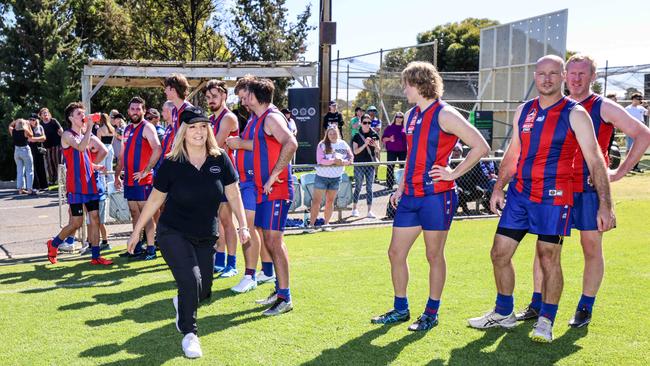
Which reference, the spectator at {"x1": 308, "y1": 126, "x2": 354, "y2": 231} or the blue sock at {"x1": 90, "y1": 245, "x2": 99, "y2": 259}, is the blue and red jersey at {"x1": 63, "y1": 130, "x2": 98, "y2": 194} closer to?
the blue sock at {"x1": 90, "y1": 245, "x2": 99, "y2": 259}

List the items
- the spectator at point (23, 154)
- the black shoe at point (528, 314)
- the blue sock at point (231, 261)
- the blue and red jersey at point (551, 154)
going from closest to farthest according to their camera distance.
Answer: the blue and red jersey at point (551, 154)
the black shoe at point (528, 314)
the blue sock at point (231, 261)
the spectator at point (23, 154)

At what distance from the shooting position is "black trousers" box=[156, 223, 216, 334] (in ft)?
14.6

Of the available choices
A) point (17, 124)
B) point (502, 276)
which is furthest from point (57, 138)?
point (502, 276)

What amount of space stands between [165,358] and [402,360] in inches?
67.3

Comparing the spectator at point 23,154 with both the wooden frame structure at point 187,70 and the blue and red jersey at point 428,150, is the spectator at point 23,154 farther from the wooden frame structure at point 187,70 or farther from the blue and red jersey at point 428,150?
the blue and red jersey at point 428,150

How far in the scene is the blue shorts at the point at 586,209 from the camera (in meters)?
4.93

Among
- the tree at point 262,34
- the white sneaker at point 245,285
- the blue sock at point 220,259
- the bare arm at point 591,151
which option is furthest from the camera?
the tree at point 262,34

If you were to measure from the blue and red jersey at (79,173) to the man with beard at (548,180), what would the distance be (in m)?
5.53

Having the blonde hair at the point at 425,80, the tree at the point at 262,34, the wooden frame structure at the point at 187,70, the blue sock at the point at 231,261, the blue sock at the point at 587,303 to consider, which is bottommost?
the blue sock at the point at 231,261

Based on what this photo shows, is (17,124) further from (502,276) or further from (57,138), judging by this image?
(502,276)

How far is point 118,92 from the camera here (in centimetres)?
3228

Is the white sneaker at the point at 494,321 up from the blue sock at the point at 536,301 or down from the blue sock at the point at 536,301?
down

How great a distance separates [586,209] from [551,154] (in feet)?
2.39

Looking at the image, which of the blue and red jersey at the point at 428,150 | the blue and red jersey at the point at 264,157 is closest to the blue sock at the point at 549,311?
the blue and red jersey at the point at 428,150
